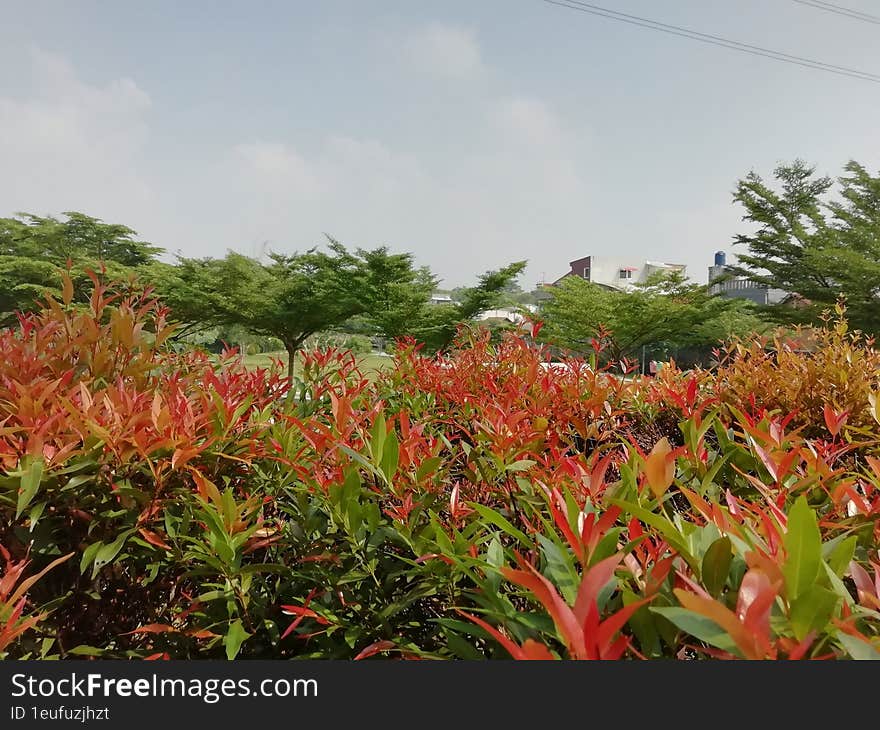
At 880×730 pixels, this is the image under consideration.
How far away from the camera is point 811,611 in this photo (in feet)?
1.58

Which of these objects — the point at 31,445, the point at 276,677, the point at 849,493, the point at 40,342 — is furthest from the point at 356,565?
the point at 40,342

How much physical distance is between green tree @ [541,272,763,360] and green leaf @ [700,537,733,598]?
17.6 m

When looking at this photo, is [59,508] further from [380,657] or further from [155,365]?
[380,657]

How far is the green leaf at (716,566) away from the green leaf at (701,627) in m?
0.11

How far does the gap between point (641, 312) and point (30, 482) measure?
19.4 m

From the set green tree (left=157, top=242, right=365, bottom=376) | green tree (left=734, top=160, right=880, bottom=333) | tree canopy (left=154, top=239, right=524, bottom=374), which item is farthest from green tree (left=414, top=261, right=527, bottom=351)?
green tree (left=734, top=160, right=880, bottom=333)

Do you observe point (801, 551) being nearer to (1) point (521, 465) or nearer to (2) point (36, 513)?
(1) point (521, 465)

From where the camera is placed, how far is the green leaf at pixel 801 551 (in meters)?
0.49

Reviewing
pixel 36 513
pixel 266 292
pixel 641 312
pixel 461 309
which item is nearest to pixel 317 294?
pixel 266 292

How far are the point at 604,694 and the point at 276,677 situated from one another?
397mm

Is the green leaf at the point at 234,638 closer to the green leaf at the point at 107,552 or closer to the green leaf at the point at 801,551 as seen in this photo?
the green leaf at the point at 107,552

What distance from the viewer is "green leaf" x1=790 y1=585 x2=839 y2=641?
0.48 m

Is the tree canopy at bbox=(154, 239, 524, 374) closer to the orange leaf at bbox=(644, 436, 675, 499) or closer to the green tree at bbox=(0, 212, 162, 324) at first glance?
the green tree at bbox=(0, 212, 162, 324)

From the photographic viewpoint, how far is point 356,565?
2.90ft
